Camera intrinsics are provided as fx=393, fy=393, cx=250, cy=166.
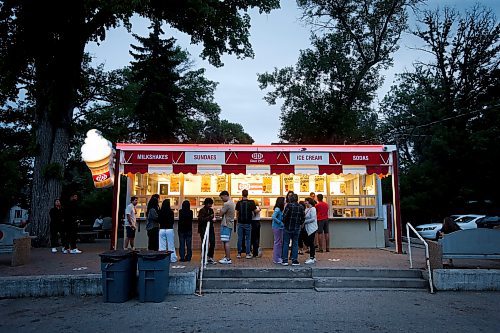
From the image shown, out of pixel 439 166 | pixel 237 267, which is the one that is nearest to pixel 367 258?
pixel 237 267

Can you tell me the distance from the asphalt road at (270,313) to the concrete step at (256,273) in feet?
2.48

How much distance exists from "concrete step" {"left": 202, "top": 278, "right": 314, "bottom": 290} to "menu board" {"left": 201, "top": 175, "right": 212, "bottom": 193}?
5793 millimetres

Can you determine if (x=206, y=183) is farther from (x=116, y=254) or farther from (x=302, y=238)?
(x=116, y=254)

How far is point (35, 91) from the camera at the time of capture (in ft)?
51.4

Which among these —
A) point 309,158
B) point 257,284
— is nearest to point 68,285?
point 257,284

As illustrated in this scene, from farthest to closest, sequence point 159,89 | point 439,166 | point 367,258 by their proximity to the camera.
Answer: point 159,89 < point 439,166 < point 367,258

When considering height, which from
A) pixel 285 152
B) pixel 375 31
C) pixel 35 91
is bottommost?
pixel 285 152

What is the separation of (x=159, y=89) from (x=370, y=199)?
20.3 metres

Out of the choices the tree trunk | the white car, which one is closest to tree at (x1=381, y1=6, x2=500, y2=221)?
the white car

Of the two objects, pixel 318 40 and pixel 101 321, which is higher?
pixel 318 40

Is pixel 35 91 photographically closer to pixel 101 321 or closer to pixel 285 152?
pixel 285 152

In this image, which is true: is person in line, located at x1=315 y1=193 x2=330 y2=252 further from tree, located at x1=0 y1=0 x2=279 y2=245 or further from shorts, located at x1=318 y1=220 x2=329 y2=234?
tree, located at x1=0 y1=0 x2=279 y2=245

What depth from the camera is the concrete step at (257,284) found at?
8148mm

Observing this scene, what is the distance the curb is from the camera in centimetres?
763
